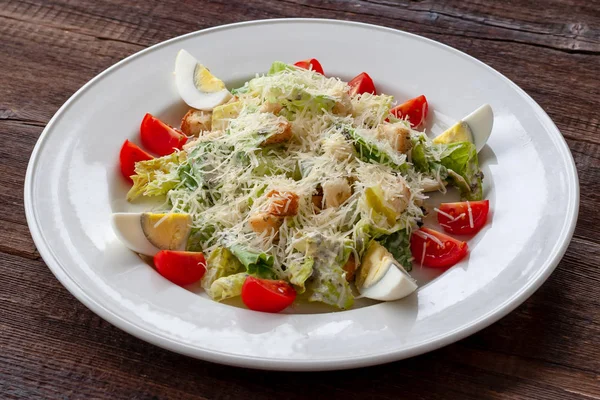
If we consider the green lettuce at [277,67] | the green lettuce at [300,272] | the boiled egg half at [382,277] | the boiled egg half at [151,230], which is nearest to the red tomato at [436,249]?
the boiled egg half at [382,277]

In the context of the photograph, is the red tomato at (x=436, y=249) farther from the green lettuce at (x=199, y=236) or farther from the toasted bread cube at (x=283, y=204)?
the green lettuce at (x=199, y=236)

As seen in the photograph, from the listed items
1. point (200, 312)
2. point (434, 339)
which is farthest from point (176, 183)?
point (434, 339)

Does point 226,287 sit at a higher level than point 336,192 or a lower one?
lower

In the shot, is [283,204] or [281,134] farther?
[281,134]

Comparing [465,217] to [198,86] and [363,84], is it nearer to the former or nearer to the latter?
[363,84]

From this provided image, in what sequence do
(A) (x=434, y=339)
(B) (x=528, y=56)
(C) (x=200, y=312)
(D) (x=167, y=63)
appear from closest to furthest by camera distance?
1. (A) (x=434, y=339)
2. (C) (x=200, y=312)
3. (D) (x=167, y=63)
4. (B) (x=528, y=56)

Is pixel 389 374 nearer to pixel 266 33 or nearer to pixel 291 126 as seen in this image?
pixel 291 126

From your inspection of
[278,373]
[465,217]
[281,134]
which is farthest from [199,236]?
[465,217]
